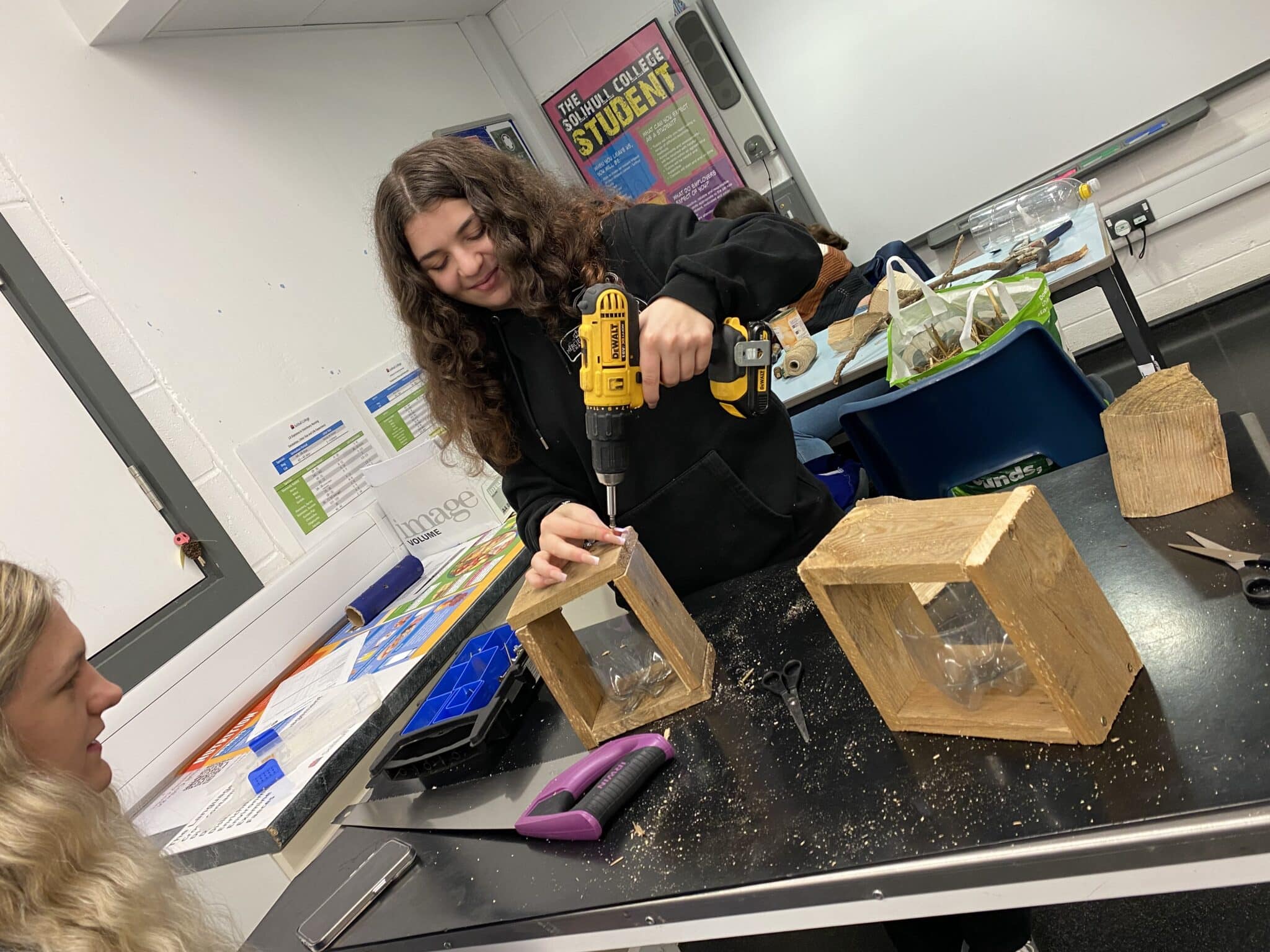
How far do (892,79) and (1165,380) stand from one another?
3.11 meters

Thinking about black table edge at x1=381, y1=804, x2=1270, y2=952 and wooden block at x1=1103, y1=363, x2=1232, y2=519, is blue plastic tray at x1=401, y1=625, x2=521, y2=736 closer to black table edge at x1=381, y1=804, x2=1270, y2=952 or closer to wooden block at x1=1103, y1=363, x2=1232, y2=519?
black table edge at x1=381, y1=804, x2=1270, y2=952

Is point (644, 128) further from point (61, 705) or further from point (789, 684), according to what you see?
point (61, 705)

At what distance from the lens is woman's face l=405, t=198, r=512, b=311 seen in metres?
1.34

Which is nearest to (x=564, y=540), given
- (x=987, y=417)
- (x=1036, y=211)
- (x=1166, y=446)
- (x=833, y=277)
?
(x=1166, y=446)

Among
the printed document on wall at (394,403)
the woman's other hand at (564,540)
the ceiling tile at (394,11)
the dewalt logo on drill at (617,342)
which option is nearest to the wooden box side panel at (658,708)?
the woman's other hand at (564,540)

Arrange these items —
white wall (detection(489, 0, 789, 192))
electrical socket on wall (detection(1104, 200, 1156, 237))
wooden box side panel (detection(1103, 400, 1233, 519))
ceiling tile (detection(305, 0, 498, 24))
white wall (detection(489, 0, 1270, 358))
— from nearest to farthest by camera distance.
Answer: wooden box side panel (detection(1103, 400, 1233, 519)) < ceiling tile (detection(305, 0, 498, 24)) < white wall (detection(489, 0, 1270, 358)) < electrical socket on wall (detection(1104, 200, 1156, 237)) < white wall (detection(489, 0, 789, 192))

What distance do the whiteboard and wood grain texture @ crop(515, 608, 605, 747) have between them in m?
3.27

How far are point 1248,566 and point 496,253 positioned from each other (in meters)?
1.09

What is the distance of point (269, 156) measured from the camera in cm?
277

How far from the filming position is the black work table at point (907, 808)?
→ 2.06 feet

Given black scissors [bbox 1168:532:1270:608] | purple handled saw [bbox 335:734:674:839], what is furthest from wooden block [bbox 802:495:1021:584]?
purple handled saw [bbox 335:734:674:839]

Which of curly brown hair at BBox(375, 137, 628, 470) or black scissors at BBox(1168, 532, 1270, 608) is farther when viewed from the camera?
curly brown hair at BBox(375, 137, 628, 470)

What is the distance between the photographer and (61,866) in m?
0.77

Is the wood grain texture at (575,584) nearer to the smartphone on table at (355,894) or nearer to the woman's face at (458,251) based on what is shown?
the smartphone on table at (355,894)
